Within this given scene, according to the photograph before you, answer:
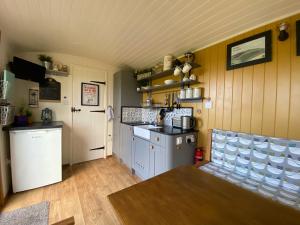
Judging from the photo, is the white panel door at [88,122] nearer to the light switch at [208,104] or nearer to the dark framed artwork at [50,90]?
the dark framed artwork at [50,90]

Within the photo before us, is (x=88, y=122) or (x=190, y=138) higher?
(x=88, y=122)

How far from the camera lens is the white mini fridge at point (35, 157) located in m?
1.89

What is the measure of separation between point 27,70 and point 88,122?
4.55 ft

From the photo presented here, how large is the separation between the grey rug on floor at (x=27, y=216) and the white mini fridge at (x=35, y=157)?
1.44 feet

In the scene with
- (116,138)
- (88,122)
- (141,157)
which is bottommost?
(141,157)

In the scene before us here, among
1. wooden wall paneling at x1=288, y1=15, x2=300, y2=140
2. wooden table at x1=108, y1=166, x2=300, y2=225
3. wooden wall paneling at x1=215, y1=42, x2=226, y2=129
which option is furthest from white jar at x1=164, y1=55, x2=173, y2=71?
wooden table at x1=108, y1=166, x2=300, y2=225

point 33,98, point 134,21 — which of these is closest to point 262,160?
point 134,21

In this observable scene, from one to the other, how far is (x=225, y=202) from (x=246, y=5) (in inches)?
64.2

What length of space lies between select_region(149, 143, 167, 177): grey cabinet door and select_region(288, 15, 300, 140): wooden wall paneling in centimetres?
132

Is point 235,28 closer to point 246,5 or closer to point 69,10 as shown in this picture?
point 246,5

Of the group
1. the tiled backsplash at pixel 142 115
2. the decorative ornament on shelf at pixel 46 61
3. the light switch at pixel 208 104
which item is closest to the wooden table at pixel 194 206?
the light switch at pixel 208 104

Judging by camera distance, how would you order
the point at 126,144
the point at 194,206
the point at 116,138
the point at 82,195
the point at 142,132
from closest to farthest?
the point at 194,206, the point at 82,195, the point at 142,132, the point at 126,144, the point at 116,138

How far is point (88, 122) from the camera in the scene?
10.2ft

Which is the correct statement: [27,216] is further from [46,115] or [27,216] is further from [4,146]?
[46,115]
